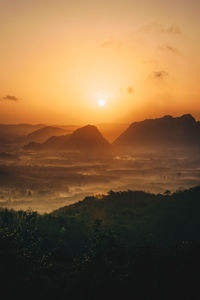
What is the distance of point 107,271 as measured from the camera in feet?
88.0

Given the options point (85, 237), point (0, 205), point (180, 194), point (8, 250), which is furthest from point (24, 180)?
point (8, 250)

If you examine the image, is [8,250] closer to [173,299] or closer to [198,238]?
[173,299]

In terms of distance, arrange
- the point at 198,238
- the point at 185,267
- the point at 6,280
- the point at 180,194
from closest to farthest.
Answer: the point at 6,280 → the point at 185,267 → the point at 198,238 → the point at 180,194

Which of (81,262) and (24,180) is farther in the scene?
(24,180)

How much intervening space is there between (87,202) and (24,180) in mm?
109254

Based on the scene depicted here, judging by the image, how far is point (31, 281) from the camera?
24.6m

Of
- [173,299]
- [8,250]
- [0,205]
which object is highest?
[8,250]

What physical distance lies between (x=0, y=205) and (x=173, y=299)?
120m

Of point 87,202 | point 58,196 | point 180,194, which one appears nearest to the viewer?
point 180,194

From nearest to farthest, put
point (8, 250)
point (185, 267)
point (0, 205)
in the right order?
point (185, 267) < point (8, 250) < point (0, 205)

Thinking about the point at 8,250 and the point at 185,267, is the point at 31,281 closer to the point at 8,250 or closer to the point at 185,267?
the point at 8,250

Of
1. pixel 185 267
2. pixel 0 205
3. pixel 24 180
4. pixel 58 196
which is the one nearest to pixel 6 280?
pixel 185 267

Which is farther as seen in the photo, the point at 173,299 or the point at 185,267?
the point at 185,267

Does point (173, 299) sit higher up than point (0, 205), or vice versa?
point (173, 299)
